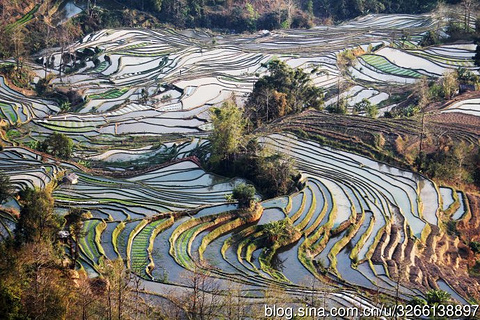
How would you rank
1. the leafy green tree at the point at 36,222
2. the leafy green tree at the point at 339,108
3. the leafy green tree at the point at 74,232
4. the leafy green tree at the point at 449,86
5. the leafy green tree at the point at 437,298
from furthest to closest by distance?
the leafy green tree at the point at 449,86, the leafy green tree at the point at 339,108, the leafy green tree at the point at 74,232, the leafy green tree at the point at 36,222, the leafy green tree at the point at 437,298

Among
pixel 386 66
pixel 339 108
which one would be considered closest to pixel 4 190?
→ pixel 339 108

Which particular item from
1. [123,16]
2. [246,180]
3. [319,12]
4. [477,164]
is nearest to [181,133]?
[246,180]

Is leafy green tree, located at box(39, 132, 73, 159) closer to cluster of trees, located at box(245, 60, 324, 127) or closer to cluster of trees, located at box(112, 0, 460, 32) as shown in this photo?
cluster of trees, located at box(245, 60, 324, 127)

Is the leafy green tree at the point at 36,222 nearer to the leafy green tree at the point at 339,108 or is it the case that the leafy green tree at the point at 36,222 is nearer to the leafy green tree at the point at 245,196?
the leafy green tree at the point at 245,196

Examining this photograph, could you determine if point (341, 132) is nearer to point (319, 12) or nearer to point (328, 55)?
point (328, 55)

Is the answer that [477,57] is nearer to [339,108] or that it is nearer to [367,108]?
[367,108]

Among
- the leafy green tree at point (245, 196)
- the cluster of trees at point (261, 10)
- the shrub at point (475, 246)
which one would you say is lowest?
the shrub at point (475, 246)

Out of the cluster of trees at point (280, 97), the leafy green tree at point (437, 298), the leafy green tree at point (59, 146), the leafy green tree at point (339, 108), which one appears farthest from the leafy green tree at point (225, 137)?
the leafy green tree at point (437, 298)
